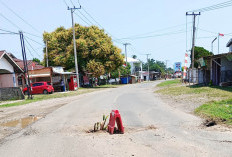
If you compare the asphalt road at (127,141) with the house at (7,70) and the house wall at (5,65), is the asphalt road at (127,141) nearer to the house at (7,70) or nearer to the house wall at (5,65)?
the house wall at (5,65)

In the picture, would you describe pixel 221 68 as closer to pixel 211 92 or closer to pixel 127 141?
pixel 211 92

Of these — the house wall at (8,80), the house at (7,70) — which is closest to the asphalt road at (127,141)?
the house at (7,70)

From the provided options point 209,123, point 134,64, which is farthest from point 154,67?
point 209,123

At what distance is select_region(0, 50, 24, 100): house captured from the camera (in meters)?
19.4

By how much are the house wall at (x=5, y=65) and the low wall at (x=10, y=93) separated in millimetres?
3138

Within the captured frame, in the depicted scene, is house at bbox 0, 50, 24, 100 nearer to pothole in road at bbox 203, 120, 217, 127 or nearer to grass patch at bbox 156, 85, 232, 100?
grass patch at bbox 156, 85, 232, 100

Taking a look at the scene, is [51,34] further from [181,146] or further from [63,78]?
[181,146]

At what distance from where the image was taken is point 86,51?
34.5 m

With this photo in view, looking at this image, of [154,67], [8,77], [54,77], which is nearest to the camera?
[8,77]

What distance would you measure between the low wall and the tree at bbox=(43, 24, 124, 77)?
50.0ft

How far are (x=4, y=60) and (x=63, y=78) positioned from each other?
958 centimetres

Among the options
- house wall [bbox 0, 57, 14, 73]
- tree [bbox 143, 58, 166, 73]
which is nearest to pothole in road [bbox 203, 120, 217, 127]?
house wall [bbox 0, 57, 14, 73]

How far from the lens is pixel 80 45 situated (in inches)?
1336

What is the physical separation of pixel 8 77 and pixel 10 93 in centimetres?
511
